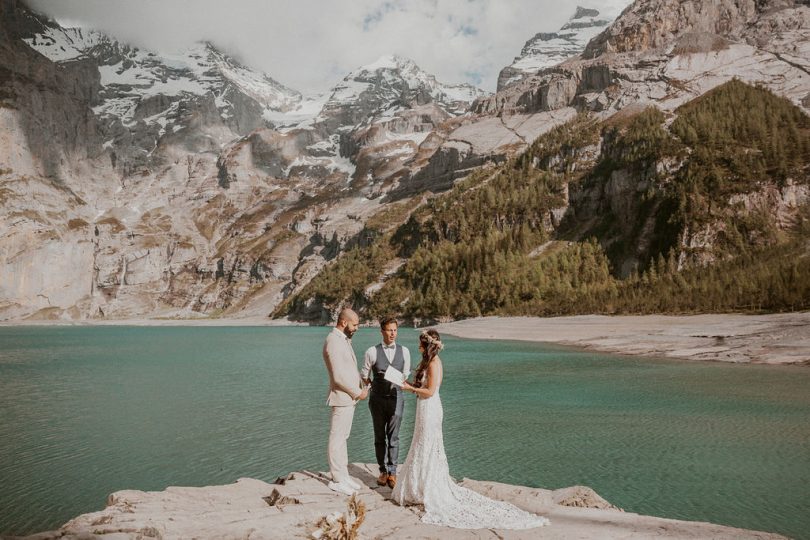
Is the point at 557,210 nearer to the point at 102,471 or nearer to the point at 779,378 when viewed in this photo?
the point at 779,378

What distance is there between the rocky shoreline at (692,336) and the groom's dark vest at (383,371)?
137ft

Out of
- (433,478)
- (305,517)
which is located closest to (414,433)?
(433,478)

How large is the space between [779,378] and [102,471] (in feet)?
127

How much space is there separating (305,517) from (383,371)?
3473mm

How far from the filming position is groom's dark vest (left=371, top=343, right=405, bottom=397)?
1174 cm

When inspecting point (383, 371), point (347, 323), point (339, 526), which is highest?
point (347, 323)

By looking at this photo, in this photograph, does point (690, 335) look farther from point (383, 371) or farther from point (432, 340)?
point (432, 340)

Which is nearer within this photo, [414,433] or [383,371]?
[414,433]

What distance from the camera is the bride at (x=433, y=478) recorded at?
994 cm

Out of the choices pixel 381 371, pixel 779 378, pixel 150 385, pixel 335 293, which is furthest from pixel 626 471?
pixel 335 293

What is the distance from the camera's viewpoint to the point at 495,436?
2078 cm

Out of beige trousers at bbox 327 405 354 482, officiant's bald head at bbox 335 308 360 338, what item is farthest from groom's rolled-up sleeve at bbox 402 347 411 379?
beige trousers at bbox 327 405 354 482

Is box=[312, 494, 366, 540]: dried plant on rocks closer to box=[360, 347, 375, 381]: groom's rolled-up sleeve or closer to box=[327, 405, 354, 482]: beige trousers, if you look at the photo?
box=[327, 405, 354, 482]: beige trousers

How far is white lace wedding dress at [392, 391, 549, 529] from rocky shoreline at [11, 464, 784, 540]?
0.26 m
